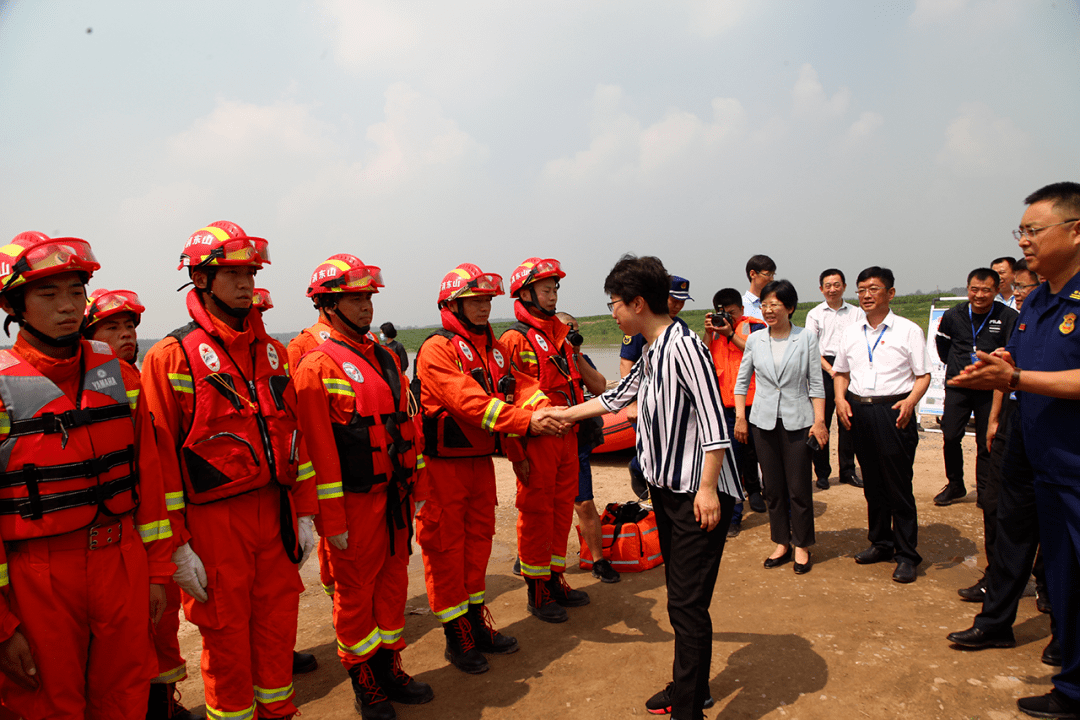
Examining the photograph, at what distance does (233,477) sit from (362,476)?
2.42ft

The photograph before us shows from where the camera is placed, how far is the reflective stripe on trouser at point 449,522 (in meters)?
4.04

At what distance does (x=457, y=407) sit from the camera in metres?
4.00

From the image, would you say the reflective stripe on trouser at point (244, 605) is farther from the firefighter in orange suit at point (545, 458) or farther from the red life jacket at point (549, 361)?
the red life jacket at point (549, 361)

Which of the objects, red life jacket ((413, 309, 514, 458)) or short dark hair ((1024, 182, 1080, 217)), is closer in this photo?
short dark hair ((1024, 182, 1080, 217))

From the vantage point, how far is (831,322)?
7.74m

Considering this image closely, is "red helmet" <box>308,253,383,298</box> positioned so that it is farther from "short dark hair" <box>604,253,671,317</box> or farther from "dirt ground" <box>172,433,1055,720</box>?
"dirt ground" <box>172,433,1055,720</box>

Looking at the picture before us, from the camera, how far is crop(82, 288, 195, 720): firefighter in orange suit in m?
3.42

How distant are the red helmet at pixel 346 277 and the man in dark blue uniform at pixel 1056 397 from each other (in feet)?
10.6

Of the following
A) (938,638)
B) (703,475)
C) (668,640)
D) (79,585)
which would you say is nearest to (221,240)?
(79,585)

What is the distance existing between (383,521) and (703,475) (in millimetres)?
1838

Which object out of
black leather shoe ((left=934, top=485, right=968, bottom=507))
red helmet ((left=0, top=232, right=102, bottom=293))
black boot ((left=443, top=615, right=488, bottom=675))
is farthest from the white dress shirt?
red helmet ((left=0, top=232, right=102, bottom=293))

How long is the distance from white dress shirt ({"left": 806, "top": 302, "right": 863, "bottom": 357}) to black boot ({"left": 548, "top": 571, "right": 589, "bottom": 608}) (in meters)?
4.72

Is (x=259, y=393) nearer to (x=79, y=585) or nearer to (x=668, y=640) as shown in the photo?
(x=79, y=585)

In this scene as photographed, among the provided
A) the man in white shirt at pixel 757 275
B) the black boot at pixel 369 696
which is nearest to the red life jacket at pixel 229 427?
the black boot at pixel 369 696
